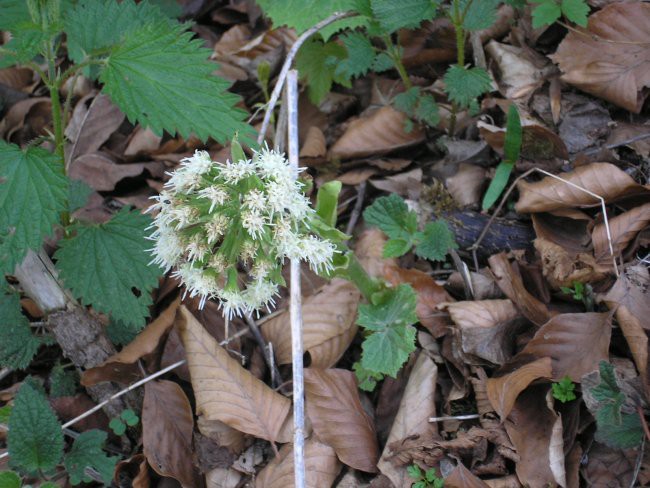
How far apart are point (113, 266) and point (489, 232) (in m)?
1.86

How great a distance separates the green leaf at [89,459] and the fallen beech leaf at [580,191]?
228cm

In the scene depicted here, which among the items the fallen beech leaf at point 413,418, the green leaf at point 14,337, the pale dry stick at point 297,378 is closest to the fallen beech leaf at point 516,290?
the fallen beech leaf at point 413,418

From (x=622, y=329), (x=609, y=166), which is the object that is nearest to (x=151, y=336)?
(x=622, y=329)

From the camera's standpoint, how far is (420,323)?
2893 mm

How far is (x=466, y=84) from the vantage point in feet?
9.66

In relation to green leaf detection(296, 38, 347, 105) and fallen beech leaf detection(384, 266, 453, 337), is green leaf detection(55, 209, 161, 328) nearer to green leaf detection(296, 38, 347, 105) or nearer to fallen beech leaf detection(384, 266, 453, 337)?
fallen beech leaf detection(384, 266, 453, 337)

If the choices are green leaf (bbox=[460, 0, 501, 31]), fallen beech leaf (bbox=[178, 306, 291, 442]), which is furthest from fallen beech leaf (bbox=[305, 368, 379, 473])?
green leaf (bbox=[460, 0, 501, 31])

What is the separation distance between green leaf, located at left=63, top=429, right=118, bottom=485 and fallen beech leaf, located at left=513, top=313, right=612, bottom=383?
179cm

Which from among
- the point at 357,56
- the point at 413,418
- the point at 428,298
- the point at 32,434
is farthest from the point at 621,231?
the point at 32,434

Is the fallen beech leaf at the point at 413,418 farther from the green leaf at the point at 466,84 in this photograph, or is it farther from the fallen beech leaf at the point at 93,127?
the fallen beech leaf at the point at 93,127

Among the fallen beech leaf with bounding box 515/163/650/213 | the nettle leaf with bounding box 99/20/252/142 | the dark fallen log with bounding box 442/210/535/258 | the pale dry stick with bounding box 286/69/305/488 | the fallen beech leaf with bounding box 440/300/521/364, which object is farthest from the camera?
the dark fallen log with bounding box 442/210/535/258

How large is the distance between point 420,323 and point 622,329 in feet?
2.91

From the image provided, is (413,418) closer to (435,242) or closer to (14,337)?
(435,242)

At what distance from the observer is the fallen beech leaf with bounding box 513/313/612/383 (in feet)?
8.00
